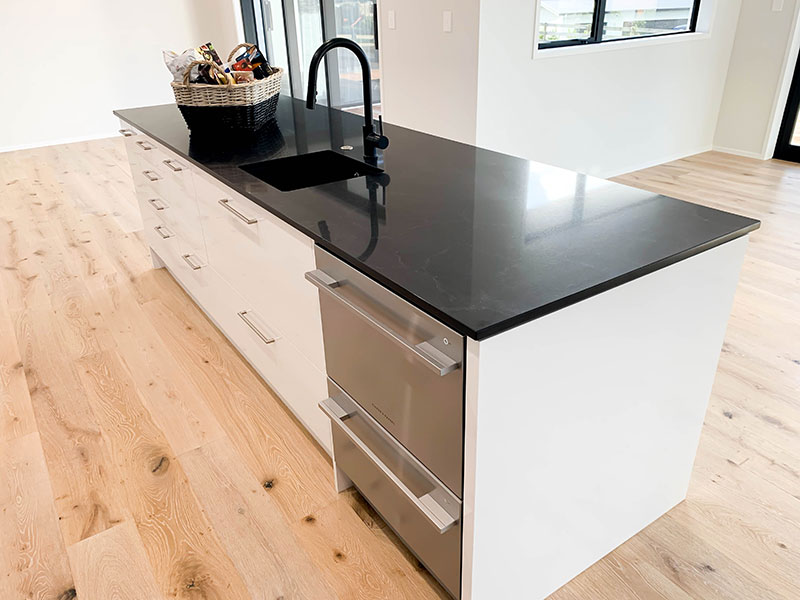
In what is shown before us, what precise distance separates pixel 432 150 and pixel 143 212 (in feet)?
6.26

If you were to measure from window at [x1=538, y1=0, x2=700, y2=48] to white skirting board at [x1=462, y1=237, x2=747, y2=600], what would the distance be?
307 cm

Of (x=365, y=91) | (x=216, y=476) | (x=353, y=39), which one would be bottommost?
(x=216, y=476)

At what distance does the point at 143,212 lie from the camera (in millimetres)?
3293

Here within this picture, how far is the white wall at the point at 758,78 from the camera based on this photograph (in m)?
4.88

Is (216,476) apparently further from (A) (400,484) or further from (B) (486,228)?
(B) (486,228)

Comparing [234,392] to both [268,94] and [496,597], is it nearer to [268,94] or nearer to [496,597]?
[268,94]

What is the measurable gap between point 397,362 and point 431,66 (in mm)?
3194

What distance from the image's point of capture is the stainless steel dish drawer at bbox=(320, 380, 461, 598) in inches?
49.8

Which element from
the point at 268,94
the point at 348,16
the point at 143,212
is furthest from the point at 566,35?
the point at 143,212

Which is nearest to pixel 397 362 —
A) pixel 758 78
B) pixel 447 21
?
pixel 447 21

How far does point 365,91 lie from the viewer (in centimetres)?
190

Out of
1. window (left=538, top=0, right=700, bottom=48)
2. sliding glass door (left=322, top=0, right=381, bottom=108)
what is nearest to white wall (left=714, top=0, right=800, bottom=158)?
window (left=538, top=0, right=700, bottom=48)

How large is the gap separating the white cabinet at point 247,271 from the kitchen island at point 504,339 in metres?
0.01

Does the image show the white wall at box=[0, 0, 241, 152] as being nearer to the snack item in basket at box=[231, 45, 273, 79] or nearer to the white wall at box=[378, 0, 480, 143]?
the white wall at box=[378, 0, 480, 143]
